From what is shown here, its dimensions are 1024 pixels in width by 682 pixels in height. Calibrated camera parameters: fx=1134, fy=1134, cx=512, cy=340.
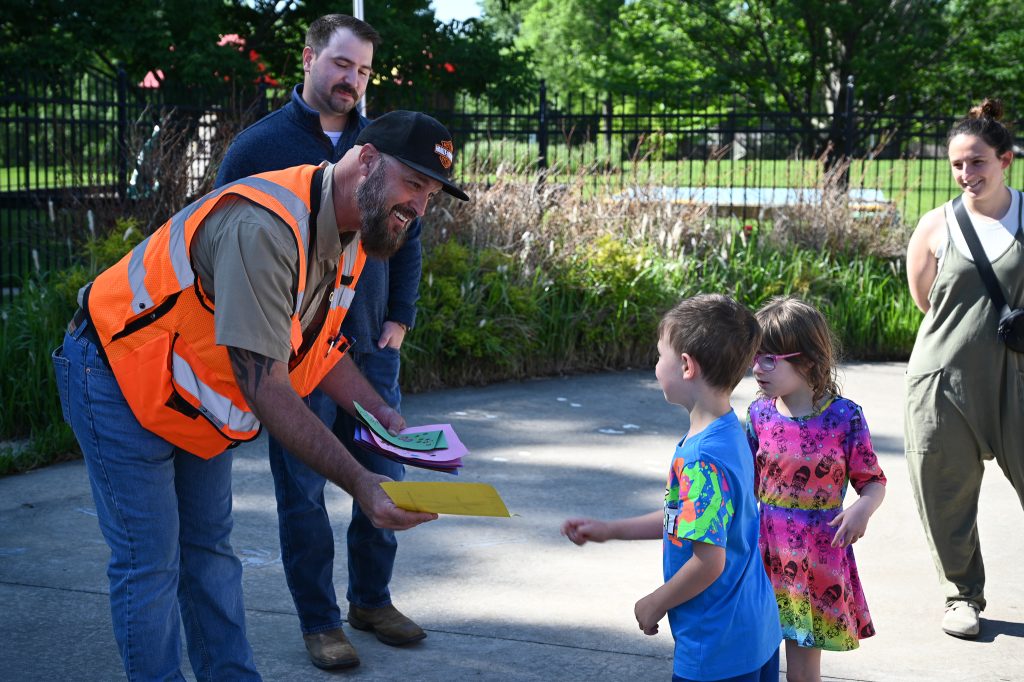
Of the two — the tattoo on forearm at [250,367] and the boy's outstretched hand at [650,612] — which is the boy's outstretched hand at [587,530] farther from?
the tattoo on forearm at [250,367]

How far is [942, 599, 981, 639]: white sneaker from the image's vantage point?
408 centimetres

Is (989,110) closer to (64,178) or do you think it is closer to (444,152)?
(444,152)

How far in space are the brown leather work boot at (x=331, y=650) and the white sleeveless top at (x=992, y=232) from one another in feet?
8.45

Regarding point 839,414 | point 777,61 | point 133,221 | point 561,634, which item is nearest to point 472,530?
point 561,634

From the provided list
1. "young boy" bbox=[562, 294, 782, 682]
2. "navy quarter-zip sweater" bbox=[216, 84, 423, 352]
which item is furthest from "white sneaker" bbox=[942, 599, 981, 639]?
"navy quarter-zip sweater" bbox=[216, 84, 423, 352]

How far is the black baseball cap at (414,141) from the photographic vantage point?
2.66 meters

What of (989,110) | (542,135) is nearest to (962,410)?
(989,110)

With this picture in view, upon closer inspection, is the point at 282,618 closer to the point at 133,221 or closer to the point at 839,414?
the point at 839,414

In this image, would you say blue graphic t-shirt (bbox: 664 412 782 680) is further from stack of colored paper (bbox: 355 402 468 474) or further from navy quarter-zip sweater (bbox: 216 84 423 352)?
navy quarter-zip sweater (bbox: 216 84 423 352)

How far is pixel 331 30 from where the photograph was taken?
4.07 meters

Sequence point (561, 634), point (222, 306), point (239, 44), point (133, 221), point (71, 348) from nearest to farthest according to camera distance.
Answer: point (222, 306)
point (71, 348)
point (561, 634)
point (133, 221)
point (239, 44)

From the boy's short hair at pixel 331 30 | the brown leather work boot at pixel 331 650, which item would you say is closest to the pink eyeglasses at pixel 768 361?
the brown leather work boot at pixel 331 650

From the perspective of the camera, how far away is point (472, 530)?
5285 mm

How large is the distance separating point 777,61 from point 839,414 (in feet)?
87.4
